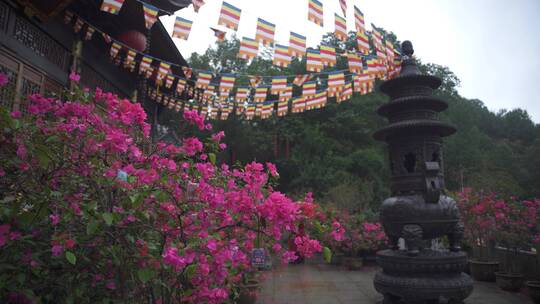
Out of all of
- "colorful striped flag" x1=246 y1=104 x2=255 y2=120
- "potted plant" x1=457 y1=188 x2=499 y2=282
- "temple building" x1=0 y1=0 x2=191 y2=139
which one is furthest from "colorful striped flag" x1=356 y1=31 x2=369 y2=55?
"potted plant" x1=457 y1=188 x2=499 y2=282

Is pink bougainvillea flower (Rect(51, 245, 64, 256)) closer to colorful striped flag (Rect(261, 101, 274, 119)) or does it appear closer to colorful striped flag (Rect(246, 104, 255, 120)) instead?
colorful striped flag (Rect(261, 101, 274, 119))

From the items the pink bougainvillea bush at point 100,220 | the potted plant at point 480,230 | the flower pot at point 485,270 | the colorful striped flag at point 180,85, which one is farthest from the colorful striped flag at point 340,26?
the flower pot at point 485,270

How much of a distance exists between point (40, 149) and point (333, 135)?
2013 cm

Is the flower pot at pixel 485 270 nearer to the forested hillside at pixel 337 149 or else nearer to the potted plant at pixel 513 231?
the potted plant at pixel 513 231

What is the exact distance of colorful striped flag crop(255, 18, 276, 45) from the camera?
548 centimetres

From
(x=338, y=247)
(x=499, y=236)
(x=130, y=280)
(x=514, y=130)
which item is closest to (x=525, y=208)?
(x=499, y=236)

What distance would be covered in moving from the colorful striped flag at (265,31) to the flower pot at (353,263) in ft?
25.9

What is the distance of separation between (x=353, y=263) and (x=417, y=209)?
572cm

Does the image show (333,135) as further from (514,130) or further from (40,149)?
(514,130)

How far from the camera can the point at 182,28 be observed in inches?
209

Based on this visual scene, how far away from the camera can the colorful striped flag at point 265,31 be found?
548 centimetres

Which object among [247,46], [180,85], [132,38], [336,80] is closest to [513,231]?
[336,80]

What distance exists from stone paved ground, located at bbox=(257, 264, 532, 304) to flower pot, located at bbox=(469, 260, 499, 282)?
276 mm

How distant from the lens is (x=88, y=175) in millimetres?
2176
